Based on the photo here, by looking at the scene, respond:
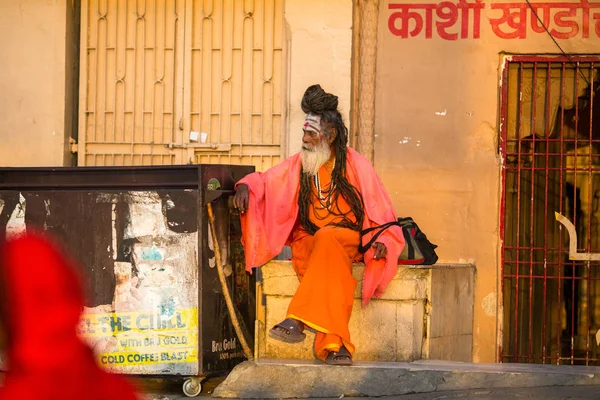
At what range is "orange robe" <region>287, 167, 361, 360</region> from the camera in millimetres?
6719

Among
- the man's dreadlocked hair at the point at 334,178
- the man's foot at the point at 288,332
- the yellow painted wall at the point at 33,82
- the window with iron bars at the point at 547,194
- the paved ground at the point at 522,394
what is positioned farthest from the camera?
the yellow painted wall at the point at 33,82

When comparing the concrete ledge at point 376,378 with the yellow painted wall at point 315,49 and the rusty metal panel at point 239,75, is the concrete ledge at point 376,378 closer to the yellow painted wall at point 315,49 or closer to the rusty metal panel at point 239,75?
the yellow painted wall at point 315,49

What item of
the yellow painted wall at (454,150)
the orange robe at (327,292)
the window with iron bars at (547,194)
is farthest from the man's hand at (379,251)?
the window with iron bars at (547,194)

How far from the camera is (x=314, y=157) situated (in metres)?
7.29

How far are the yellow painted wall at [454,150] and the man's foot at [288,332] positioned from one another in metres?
2.62

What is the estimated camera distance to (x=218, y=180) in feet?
23.3

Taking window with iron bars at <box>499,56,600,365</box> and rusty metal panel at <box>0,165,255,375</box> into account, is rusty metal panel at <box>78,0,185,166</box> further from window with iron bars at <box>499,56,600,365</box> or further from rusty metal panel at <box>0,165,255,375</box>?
window with iron bars at <box>499,56,600,365</box>

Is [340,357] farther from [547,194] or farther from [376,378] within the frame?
[547,194]

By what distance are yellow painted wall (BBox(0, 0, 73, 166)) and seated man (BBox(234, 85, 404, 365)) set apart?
2819 millimetres

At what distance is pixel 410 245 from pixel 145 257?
1593 millimetres

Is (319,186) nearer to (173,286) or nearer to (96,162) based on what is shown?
(173,286)

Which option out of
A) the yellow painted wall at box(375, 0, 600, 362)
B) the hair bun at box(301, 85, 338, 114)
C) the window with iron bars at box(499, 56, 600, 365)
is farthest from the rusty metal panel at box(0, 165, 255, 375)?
the window with iron bars at box(499, 56, 600, 365)

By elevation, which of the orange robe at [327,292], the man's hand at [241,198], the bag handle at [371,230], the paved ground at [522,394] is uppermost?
the man's hand at [241,198]

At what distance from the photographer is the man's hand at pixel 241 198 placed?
7016mm
